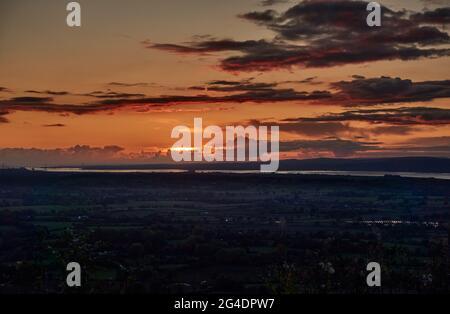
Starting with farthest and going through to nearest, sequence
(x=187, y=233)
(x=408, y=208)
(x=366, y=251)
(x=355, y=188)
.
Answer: (x=355, y=188) → (x=408, y=208) → (x=187, y=233) → (x=366, y=251)

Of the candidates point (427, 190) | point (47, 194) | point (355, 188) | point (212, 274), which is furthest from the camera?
point (355, 188)

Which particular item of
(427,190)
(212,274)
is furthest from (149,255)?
(427,190)

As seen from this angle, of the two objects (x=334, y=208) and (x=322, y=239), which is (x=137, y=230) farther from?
(x=334, y=208)

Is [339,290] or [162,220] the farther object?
[162,220]

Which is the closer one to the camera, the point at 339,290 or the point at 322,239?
the point at 339,290

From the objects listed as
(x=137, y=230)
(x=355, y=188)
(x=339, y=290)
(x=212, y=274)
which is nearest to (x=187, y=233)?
(x=137, y=230)

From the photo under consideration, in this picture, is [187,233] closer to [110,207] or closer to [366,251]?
[366,251]
